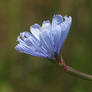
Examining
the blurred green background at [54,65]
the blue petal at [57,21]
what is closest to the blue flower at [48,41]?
the blue petal at [57,21]

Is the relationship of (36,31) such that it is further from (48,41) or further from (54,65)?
(54,65)

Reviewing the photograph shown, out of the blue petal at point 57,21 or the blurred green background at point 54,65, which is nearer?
the blue petal at point 57,21

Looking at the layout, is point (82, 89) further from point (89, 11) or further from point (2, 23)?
point (2, 23)

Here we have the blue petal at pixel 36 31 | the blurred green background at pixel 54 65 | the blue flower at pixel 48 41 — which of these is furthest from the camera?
the blurred green background at pixel 54 65

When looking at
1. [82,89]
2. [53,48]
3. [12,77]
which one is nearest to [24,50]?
[53,48]

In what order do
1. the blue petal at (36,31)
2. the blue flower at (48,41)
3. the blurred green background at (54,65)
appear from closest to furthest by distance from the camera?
1. the blue flower at (48,41)
2. the blue petal at (36,31)
3. the blurred green background at (54,65)

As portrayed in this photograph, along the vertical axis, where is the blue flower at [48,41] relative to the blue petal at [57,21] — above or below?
below

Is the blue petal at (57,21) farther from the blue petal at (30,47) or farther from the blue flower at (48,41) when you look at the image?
the blue petal at (30,47)

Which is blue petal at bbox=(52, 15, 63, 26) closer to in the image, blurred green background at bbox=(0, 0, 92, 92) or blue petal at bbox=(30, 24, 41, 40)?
blue petal at bbox=(30, 24, 41, 40)

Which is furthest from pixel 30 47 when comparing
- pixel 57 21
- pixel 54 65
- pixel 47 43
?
pixel 54 65
